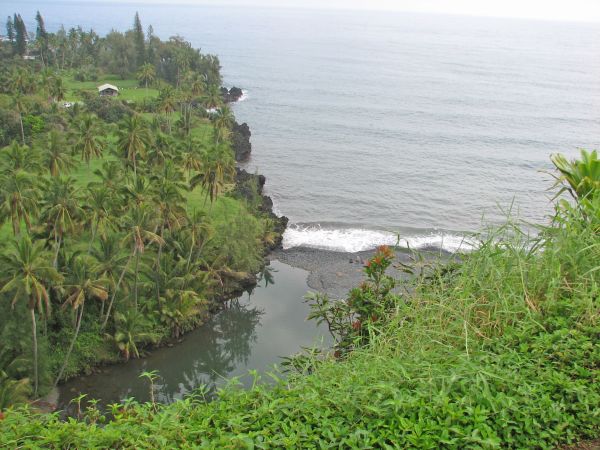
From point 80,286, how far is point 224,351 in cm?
1011

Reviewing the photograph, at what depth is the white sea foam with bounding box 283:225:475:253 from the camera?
4750 centimetres

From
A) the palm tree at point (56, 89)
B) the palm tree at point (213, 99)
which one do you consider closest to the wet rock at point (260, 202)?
the palm tree at point (213, 99)

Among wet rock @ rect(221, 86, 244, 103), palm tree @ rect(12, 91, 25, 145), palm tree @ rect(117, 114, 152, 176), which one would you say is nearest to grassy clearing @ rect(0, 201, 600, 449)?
palm tree @ rect(117, 114, 152, 176)

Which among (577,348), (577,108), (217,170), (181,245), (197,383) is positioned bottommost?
(197,383)

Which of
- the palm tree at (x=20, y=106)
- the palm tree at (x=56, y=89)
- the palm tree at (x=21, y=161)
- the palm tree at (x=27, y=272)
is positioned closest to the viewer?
the palm tree at (x=27, y=272)

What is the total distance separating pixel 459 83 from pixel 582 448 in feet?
397

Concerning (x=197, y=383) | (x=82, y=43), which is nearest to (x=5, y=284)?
(x=197, y=383)

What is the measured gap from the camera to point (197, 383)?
101 ft

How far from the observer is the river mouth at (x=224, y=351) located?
29844 mm

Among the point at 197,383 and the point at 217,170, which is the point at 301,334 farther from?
the point at 217,170

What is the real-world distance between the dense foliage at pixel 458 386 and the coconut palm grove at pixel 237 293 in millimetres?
28

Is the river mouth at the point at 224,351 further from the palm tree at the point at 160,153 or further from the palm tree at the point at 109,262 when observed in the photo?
the palm tree at the point at 160,153

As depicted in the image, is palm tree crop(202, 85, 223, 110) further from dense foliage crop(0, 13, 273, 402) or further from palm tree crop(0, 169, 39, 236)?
palm tree crop(0, 169, 39, 236)

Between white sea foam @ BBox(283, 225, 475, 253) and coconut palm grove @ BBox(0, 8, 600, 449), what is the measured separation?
2.45 meters
